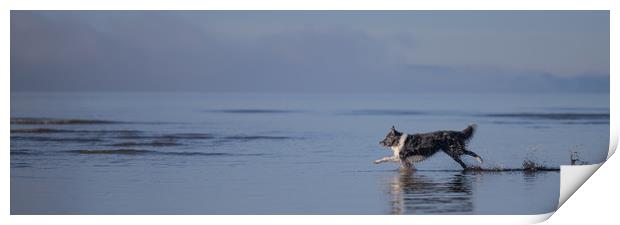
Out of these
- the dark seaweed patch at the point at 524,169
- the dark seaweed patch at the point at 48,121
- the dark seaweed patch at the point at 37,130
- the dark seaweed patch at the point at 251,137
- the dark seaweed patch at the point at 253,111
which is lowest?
the dark seaweed patch at the point at 524,169

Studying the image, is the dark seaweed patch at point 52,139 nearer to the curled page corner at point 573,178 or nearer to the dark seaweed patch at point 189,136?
the dark seaweed patch at point 189,136

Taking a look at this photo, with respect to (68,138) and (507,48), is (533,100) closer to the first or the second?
(507,48)

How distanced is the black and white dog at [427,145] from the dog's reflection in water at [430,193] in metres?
0.16

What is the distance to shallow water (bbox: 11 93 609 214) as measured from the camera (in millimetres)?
10406

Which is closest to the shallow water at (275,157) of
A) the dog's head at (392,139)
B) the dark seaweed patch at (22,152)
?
the dark seaweed patch at (22,152)

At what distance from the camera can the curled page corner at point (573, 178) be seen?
10383 millimetres

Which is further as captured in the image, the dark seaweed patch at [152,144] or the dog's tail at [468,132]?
the dark seaweed patch at [152,144]

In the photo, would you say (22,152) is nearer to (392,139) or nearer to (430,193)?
(392,139)

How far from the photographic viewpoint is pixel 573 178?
1041 centimetres

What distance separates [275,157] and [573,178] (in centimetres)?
419

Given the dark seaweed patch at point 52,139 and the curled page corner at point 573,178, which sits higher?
Result: the dark seaweed patch at point 52,139

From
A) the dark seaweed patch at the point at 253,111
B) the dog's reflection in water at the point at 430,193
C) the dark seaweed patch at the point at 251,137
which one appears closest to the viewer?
the dog's reflection in water at the point at 430,193

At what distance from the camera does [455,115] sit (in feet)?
62.8
